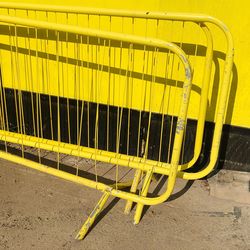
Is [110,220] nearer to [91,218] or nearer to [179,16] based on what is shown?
[91,218]

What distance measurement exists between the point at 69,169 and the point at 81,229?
1.00 m

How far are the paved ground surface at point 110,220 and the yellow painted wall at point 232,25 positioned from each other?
2.85 feet

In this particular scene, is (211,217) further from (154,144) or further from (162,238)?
(154,144)

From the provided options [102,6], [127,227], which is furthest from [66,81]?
[127,227]

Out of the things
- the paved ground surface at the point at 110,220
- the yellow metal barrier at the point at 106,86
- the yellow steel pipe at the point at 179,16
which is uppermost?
the yellow steel pipe at the point at 179,16

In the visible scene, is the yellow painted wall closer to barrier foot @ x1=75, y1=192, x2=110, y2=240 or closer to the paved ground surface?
the paved ground surface

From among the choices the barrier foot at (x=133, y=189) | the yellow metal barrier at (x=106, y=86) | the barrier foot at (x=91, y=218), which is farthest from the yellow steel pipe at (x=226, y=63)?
the barrier foot at (x=133, y=189)

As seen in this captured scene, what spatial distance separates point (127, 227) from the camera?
3145 mm

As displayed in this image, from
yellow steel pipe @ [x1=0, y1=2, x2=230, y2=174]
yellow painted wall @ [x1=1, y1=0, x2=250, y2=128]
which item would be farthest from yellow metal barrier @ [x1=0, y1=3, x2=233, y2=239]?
yellow painted wall @ [x1=1, y1=0, x2=250, y2=128]

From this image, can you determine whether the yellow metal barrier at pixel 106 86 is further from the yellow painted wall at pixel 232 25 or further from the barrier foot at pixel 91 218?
the yellow painted wall at pixel 232 25

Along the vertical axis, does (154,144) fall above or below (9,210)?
above

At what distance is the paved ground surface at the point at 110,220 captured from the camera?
2.98 meters

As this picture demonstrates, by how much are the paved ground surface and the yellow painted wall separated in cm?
87

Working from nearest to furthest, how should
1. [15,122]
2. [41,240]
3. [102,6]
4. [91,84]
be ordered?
[41,240], [102,6], [91,84], [15,122]
